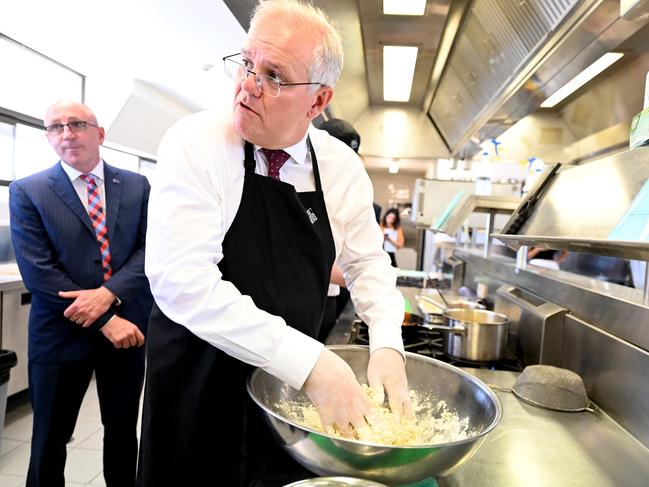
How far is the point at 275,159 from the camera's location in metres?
1.11

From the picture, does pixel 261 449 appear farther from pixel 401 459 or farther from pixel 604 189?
pixel 604 189

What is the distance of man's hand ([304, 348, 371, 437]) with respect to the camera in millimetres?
747

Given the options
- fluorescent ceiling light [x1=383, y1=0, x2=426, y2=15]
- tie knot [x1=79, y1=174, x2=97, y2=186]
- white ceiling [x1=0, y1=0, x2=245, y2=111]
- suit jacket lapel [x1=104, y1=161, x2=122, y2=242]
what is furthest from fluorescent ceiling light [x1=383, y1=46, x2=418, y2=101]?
tie knot [x1=79, y1=174, x2=97, y2=186]

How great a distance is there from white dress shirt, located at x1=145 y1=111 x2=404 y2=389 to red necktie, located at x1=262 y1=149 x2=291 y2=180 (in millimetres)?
15

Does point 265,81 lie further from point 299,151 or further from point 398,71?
point 398,71

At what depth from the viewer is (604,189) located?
3.51 ft

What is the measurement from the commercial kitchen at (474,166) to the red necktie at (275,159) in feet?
0.64

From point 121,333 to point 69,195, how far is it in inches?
26.0

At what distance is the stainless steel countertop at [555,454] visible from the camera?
2.72 ft

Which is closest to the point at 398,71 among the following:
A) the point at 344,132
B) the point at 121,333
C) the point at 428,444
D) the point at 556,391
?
the point at 344,132

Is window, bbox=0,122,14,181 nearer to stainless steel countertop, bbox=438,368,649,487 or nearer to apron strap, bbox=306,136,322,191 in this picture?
apron strap, bbox=306,136,322,191

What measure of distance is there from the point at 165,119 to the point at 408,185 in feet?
21.4

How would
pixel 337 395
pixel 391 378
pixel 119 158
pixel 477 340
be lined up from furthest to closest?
1. pixel 119 158
2. pixel 477 340
3. pixel 391 378
4. pixel 337 395

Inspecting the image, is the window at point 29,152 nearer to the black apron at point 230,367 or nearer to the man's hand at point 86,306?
the man's hand at point 86,306
